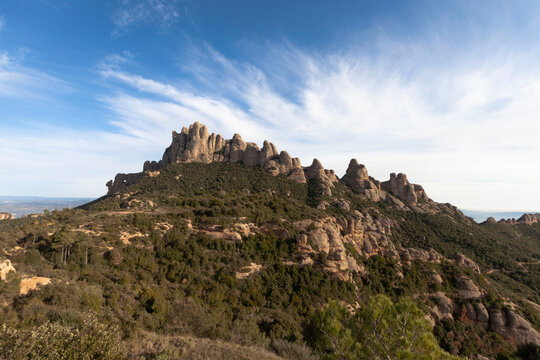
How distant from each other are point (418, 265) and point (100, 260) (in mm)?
58944

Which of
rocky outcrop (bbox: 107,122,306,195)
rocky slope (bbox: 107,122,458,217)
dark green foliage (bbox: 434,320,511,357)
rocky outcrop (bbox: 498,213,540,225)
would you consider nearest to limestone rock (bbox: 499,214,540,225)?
rocky outcrop (bbox: 498,213,540,225)

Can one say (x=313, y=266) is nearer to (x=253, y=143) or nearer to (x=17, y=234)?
(x=17, y=234)

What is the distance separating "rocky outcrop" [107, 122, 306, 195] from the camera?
9362cm

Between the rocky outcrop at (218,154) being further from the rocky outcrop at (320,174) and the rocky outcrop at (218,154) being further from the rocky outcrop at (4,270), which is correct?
the rocky outcrop at (4,270)

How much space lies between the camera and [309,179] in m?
92.7

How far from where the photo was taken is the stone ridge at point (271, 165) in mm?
91938

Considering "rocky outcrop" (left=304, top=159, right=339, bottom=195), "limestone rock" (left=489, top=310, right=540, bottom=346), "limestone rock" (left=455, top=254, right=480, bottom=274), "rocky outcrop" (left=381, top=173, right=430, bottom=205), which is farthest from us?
"rocky outcrop" (left=381, top=173, right=430, bottom=205)

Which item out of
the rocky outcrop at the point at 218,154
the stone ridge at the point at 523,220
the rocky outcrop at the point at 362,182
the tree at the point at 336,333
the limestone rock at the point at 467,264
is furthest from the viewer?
the stone ridge at the point at 523,220

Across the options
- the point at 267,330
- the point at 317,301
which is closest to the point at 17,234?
the point at 267,330

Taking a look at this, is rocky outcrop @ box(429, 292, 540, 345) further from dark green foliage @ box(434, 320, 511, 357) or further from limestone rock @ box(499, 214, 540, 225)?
limestone rock @ box(499, 214, 540, 225)

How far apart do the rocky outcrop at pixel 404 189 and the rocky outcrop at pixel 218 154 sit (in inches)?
1183

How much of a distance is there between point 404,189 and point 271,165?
61778 millimetres

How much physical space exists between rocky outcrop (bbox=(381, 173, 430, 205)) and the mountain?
1455cm

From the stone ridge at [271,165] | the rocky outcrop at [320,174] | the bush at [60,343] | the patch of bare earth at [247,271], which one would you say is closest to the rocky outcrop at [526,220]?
the stone ridge at [271,165]
